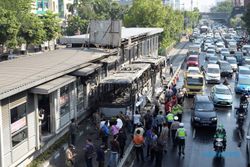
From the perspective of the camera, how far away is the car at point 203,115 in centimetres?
2347

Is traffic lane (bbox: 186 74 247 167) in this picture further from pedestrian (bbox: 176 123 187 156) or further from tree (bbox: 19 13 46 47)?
tree (bbox: 19 13 46 47)

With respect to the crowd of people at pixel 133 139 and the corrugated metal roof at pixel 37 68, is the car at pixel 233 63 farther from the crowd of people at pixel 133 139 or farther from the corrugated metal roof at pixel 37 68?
the crowd of people at pixel 133 139

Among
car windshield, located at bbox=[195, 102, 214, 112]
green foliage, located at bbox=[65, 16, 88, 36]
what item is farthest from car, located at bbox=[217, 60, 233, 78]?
green foliage, located at bbox=[65, 16, 88, 36]

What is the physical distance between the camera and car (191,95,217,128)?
924 inches

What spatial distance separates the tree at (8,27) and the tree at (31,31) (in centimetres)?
498

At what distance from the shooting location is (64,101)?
20109 millimetres

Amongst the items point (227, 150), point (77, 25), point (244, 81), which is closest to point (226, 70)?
point (244, 81)

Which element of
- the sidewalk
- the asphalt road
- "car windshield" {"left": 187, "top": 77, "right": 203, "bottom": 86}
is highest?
"car windshield" {"left": 187, "top": 77, "right": 203, "bottom": 86}

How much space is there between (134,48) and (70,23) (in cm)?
5366

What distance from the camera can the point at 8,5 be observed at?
192 ft

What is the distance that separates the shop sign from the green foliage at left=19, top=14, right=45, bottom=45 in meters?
43.3

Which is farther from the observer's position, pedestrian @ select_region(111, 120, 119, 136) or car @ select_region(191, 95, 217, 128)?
car @ select_region(191, 95, 217, 128)

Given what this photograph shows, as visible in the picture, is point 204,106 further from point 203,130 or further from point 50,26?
point 50,26

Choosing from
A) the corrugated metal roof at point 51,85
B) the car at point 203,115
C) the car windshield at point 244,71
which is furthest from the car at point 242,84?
the corrugated metal roof at point 51,85
